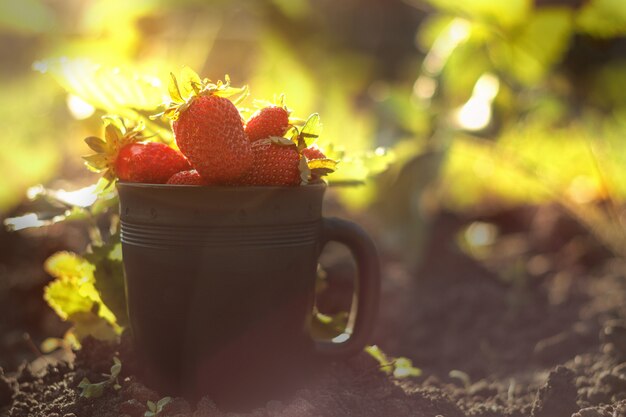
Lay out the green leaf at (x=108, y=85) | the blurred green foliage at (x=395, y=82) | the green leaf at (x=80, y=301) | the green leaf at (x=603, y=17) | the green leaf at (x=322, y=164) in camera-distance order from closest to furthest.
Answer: the green leaf at (x=322, y=164) < the green leaf at (x=108, y=85) < the green leaf at (x=80, y=301) < the green leaf at (x=603, y=17) < the blurred green foliage at (x=395, y=82)

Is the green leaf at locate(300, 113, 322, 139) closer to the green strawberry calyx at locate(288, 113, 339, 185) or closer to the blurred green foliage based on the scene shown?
the green strawberry calyx at locate(288, 113, 339, 185)

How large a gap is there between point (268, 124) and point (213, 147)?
13 cm

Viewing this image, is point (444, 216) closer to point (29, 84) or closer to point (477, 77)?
point (477, 77)

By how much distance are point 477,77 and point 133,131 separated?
1954 millimetres

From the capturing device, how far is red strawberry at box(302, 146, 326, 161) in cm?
140

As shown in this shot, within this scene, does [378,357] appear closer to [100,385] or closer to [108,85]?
[100,385]

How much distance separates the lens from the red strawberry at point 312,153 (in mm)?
1396

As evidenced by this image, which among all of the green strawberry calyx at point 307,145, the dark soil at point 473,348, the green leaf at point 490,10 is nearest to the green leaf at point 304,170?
the green strawberry calyx at point 307,145

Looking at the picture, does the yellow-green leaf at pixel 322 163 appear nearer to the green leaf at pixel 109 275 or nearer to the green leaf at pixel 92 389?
the green leaf at pixel 109 275

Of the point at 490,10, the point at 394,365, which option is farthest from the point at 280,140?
the point at 490,10

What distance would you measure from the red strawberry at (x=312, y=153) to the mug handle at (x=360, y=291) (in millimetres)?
131

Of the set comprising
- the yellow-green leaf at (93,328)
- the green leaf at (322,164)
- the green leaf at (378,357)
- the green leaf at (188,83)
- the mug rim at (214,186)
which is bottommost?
the yellow-green leaf at (93,328)

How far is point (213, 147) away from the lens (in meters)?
1.25

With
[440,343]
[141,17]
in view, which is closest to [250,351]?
[440,343]
